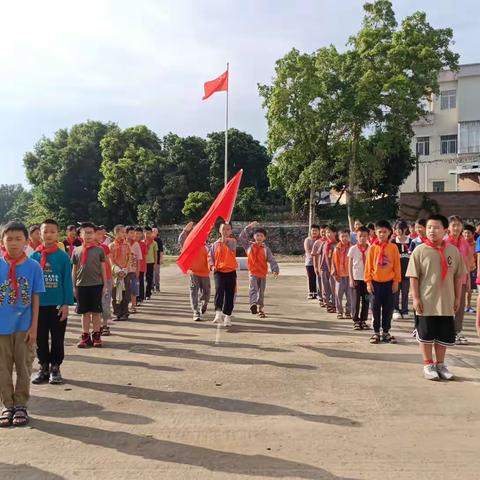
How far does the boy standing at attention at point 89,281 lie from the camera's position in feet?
24.2

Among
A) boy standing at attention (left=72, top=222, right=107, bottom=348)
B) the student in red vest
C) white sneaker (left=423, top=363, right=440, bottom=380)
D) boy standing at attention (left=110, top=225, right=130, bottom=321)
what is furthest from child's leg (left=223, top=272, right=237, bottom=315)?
white sneaker (left=423, top=363, right=440, bottom=380)

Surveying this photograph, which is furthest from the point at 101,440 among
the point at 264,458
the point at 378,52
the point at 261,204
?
the point at 261,204

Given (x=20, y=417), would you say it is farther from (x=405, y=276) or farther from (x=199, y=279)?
(x=405, y=276)

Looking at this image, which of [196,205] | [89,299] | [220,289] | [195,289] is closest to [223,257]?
[220,289]

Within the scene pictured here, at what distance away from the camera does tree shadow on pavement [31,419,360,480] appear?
3504mm

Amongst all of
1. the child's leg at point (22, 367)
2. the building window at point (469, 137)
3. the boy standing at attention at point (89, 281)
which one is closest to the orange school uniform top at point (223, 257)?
the boy standing at attention at point (89, 281)

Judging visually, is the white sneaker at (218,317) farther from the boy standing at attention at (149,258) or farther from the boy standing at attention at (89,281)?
the boy standing at attention at (149,258)

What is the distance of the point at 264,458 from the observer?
12.2ft

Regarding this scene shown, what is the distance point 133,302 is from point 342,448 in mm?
7813

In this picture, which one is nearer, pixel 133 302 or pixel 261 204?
pixel 133 302

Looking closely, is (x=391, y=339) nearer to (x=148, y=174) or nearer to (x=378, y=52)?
(x=378, y=52)

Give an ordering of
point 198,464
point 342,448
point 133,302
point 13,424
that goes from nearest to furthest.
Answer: point 198,464 → point 342,448 → point 13,424 → point 133,302

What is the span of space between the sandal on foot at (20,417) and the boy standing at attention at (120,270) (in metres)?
5.13

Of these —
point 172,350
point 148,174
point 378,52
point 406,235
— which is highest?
point 378,52
